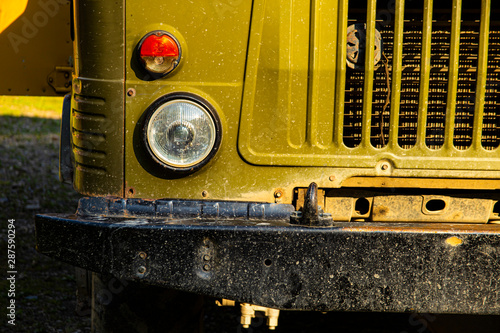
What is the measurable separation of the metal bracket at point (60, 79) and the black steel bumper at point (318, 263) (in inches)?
54.8

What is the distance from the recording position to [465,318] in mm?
3027

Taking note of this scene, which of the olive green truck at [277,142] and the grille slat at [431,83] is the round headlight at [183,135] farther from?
the grille slat at [431,83]

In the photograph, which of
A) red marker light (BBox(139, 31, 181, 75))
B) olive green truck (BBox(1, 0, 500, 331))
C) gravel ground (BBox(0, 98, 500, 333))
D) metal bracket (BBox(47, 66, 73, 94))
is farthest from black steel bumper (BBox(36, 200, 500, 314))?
metal bracket (BBox(47, 66, 73, 94))

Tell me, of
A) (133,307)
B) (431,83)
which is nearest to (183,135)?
(133,307)

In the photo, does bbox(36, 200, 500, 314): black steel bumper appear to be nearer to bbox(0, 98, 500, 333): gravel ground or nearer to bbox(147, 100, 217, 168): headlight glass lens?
bbox(147, 100, 217, 168): headlight glass lens

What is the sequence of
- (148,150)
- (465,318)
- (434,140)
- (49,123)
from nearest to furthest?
1. (148,150)
2. (434,140)
3. (465,318)
4. (49,123)

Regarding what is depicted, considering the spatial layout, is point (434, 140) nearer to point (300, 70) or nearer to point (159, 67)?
point (300, 70)

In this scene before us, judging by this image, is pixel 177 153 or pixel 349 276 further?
pixel 177 153

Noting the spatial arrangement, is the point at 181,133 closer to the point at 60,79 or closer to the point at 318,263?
the point at 318,263

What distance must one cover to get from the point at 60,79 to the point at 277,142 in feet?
5.15

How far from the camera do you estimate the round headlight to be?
7.17 ft

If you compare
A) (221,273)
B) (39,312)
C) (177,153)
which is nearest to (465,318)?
(221,273)

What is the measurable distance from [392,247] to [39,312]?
2.70 m

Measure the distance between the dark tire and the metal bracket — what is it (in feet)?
3.85
